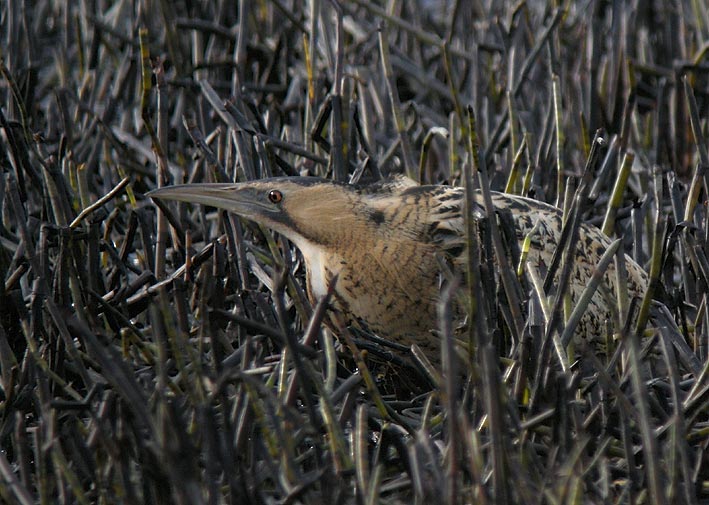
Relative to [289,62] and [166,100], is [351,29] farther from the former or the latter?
[166,100]

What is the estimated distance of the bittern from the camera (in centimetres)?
223

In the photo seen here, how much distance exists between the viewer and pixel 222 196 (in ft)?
7.52

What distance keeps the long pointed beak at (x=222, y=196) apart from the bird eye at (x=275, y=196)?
2 cm

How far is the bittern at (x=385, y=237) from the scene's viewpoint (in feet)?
7.31

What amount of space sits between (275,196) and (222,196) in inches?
4.2

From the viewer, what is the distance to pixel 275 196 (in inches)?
91.6

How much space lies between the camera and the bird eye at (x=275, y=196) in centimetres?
232

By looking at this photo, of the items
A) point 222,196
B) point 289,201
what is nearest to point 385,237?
point 289,201

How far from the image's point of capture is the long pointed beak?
2277mm

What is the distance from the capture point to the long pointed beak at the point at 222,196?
7.47ft

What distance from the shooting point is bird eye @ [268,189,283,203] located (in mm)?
2320

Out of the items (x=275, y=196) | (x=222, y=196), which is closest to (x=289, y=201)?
(x=275, y=196)

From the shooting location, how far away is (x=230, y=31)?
388 cm

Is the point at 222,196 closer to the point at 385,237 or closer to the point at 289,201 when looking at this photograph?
the point at 289,201
